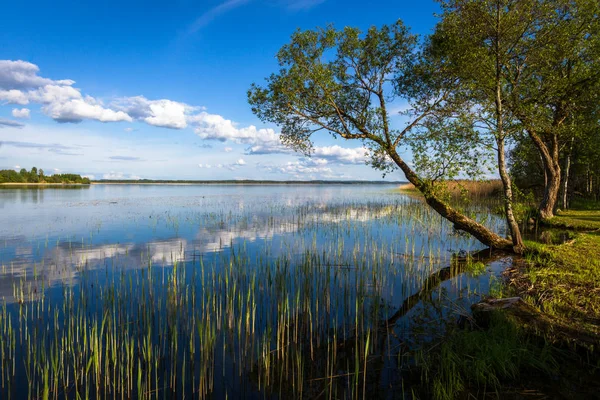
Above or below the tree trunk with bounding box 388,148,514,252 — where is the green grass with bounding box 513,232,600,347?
below

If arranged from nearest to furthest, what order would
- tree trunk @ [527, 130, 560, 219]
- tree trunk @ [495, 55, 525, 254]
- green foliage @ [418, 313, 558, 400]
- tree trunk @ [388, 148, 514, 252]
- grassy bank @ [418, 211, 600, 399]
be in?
grassy bank @ [418, 211, 600, 399]
green foliage @ [418, 313, 558, 400]
tree trunk @ [495, 55, 525, 254]
tree trunk @ [388, 148, 514, 252]
tree trunk @ [527, 130, 560, 219]

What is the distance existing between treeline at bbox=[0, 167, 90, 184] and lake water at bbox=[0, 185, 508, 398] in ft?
407

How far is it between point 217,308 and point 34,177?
500 feet

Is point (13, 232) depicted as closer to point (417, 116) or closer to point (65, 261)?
point (65, 261)

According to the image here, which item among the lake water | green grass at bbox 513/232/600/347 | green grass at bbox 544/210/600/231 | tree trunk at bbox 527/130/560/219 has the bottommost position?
the lake water

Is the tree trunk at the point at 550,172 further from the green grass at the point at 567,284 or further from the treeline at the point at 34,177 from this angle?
the treeline at the point at 34,177

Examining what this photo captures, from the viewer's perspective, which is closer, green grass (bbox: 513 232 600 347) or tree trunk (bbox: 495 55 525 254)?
green grass (bbox: 513 232 600 347)

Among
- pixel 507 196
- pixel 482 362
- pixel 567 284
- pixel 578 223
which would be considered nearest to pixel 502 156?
pixel 507 196

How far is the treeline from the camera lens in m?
115

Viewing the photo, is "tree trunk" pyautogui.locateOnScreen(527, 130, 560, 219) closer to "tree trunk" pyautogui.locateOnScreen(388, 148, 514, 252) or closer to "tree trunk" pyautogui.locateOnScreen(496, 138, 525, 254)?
"tree trunk" pyautogui.locateOnScreen(496, 138, 525, 254)

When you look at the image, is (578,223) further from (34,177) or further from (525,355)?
(34,177)

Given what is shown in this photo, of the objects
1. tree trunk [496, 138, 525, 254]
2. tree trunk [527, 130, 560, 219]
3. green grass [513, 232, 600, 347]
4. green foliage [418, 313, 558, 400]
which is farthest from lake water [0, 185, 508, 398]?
tree trunk [527, 130, 560, 219]

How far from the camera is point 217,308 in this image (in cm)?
838

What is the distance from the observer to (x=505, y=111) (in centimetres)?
1470
